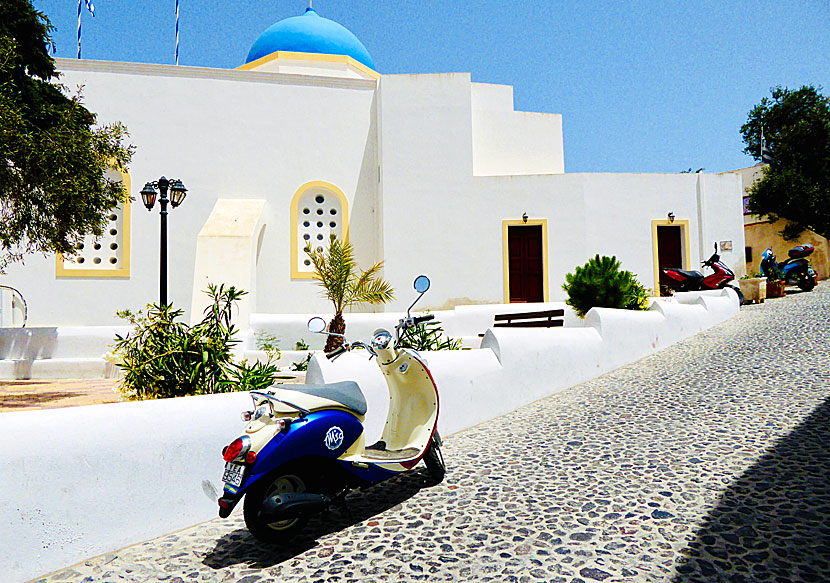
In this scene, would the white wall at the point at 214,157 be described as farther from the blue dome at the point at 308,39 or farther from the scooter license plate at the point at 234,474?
the scooter license plate at the point at 234,474

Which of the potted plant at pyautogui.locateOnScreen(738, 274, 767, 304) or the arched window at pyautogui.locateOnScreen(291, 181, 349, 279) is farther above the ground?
the arched window at pyautogui.locateOnScreen(291, 181, 349, 279)

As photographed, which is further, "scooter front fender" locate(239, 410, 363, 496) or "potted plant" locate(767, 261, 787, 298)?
"potted plant" locate(767, 261, 787, 298)

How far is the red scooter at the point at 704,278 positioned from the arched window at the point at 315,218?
28.8ft

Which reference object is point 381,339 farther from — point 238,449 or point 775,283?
point 775,283

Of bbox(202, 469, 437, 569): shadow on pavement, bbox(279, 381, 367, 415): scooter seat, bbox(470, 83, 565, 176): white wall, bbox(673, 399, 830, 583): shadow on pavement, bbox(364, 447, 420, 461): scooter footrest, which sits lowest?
bbox(202, 469, 437, 569): shadow on pavement

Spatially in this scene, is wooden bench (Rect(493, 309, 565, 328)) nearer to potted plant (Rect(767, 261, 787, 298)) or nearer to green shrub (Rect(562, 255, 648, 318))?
green shrub (Rect(562, 255, 648, 318))

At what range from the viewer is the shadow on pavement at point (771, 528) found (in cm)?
280

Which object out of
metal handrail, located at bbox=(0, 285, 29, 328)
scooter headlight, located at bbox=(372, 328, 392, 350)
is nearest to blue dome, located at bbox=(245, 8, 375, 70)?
metal handrail, located at bbox=(0, 285, 29, 328)

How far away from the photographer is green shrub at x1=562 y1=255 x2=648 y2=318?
10.7 metres

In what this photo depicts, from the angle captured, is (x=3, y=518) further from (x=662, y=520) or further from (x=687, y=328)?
(x=687, y=328)

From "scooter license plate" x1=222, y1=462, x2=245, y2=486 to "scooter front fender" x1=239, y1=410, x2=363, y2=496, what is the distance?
4cm

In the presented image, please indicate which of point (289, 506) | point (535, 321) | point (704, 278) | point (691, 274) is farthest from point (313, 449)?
point (704, 278)

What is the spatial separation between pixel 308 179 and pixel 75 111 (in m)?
7.82

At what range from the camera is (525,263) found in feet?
48.6
